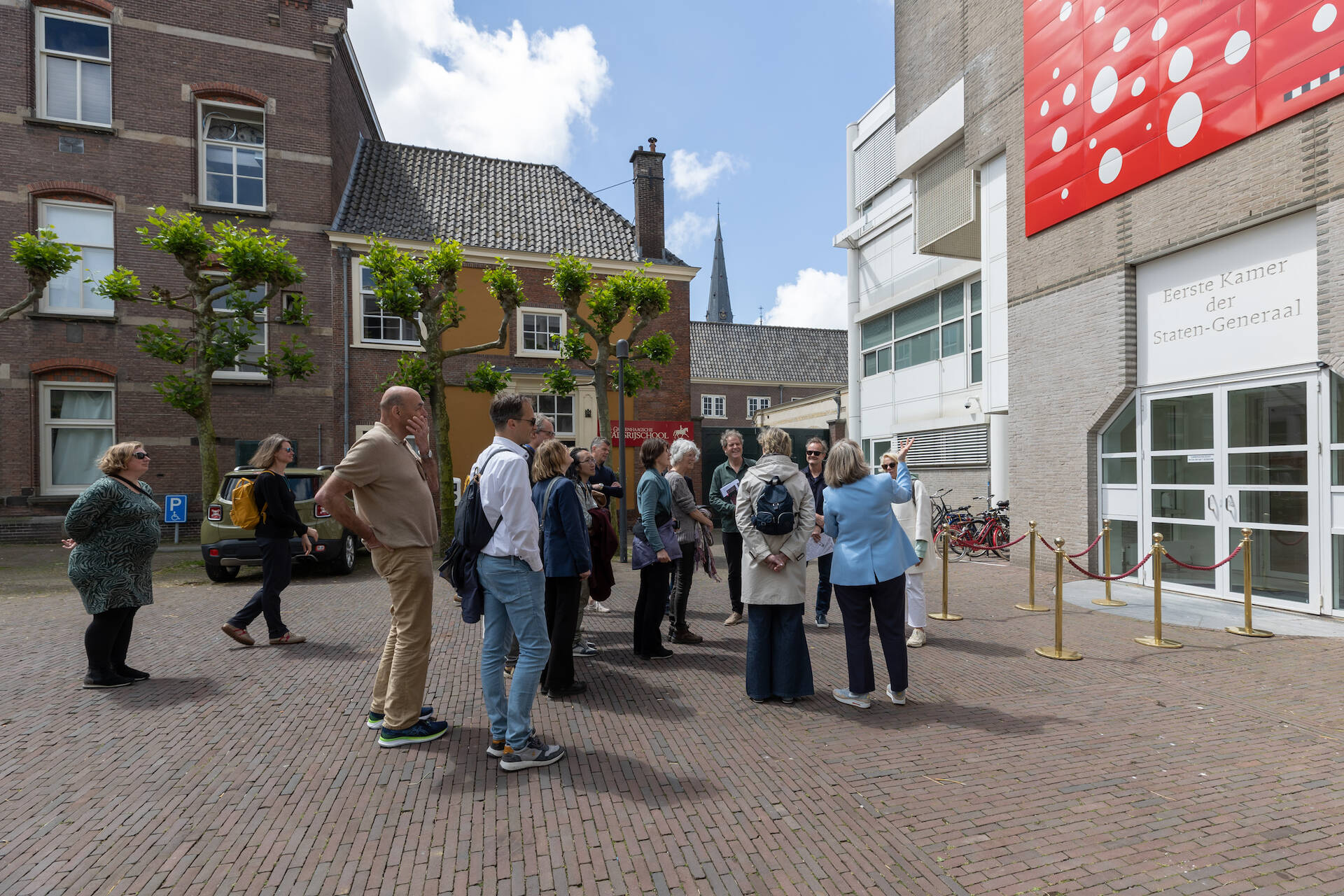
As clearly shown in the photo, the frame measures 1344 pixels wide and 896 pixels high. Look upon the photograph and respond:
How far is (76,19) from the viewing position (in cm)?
1656

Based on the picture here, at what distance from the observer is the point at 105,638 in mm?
5234

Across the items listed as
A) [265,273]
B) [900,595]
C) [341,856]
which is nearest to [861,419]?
[265,273]

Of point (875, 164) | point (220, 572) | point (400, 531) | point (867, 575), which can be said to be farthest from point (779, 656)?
point (875, 164)

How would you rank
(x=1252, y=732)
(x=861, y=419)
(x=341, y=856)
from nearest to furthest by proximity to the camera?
(x=341, y=856) < (x=1252, y=732) < (x=861, y=419)

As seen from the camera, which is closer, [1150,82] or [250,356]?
[1150,82]

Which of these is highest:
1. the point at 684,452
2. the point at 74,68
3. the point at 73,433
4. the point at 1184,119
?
the point at 74,68

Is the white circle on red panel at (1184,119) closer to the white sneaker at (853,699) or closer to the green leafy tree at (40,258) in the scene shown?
the white sneaker at (853,699)

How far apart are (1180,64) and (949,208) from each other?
6.54 metres

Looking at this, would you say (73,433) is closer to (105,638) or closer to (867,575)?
(105,638)

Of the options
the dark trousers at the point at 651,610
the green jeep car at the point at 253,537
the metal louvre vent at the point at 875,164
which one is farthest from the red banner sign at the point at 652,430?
the dark trousers at the point at 651,610

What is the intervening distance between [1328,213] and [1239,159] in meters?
1.30

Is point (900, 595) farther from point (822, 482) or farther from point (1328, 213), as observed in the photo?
point (1328, 213)

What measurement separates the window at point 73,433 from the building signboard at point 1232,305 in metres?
20.5

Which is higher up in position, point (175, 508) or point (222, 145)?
point (222, 145)
